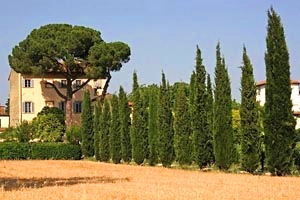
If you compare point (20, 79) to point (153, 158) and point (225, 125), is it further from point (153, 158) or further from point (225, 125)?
point (225, 125)

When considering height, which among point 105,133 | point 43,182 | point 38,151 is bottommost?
point 43,182

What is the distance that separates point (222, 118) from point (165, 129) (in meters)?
6.26

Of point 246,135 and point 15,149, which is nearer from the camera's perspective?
point 246,135

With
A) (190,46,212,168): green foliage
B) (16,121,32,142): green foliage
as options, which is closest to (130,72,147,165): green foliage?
(190,46,212,168): green foliage

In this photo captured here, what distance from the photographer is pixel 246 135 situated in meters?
25.9

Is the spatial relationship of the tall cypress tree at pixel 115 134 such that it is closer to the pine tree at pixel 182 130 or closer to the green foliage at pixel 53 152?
the pine tree at pixel 182 130

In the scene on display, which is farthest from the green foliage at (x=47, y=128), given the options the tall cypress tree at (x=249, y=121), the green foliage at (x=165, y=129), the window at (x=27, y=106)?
the tall cypress tree at (x=249, y=121)

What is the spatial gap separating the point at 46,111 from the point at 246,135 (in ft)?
125

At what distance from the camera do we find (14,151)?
46.8 metres

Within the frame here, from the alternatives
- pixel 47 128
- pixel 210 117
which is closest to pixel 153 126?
pixel 210 117

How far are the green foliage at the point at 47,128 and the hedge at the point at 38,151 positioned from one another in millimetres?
9982

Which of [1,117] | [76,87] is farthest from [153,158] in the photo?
[1,117]

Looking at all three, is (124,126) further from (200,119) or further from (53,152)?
(53,152)

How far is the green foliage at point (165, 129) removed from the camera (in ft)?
108
